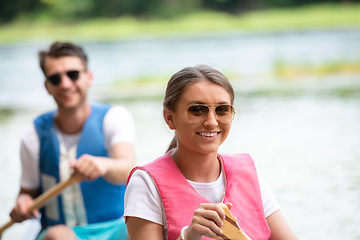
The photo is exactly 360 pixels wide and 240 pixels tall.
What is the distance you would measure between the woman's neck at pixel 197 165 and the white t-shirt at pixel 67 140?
0.73m

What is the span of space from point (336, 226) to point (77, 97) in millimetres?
1884

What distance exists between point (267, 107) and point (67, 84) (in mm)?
4884

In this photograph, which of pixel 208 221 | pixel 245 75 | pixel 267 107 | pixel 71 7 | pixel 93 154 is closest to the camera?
pixel 208 221

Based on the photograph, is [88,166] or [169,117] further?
[88,166]

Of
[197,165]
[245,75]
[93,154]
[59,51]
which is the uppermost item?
[59,51]

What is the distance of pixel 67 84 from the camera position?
2141mm

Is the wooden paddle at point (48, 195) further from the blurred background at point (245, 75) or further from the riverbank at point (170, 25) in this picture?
the riverbank at point (170, 25)

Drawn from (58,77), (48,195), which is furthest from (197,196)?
(58,77)

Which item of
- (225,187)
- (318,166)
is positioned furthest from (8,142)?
(225,187)

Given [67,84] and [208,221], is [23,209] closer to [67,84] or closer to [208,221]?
[67,84]

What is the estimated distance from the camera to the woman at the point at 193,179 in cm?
126

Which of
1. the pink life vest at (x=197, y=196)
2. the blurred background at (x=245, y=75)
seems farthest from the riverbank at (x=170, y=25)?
the pink life vest at (x=197, y=196)

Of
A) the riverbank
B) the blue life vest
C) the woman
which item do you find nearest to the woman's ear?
the woman

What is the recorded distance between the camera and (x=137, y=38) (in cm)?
1264
